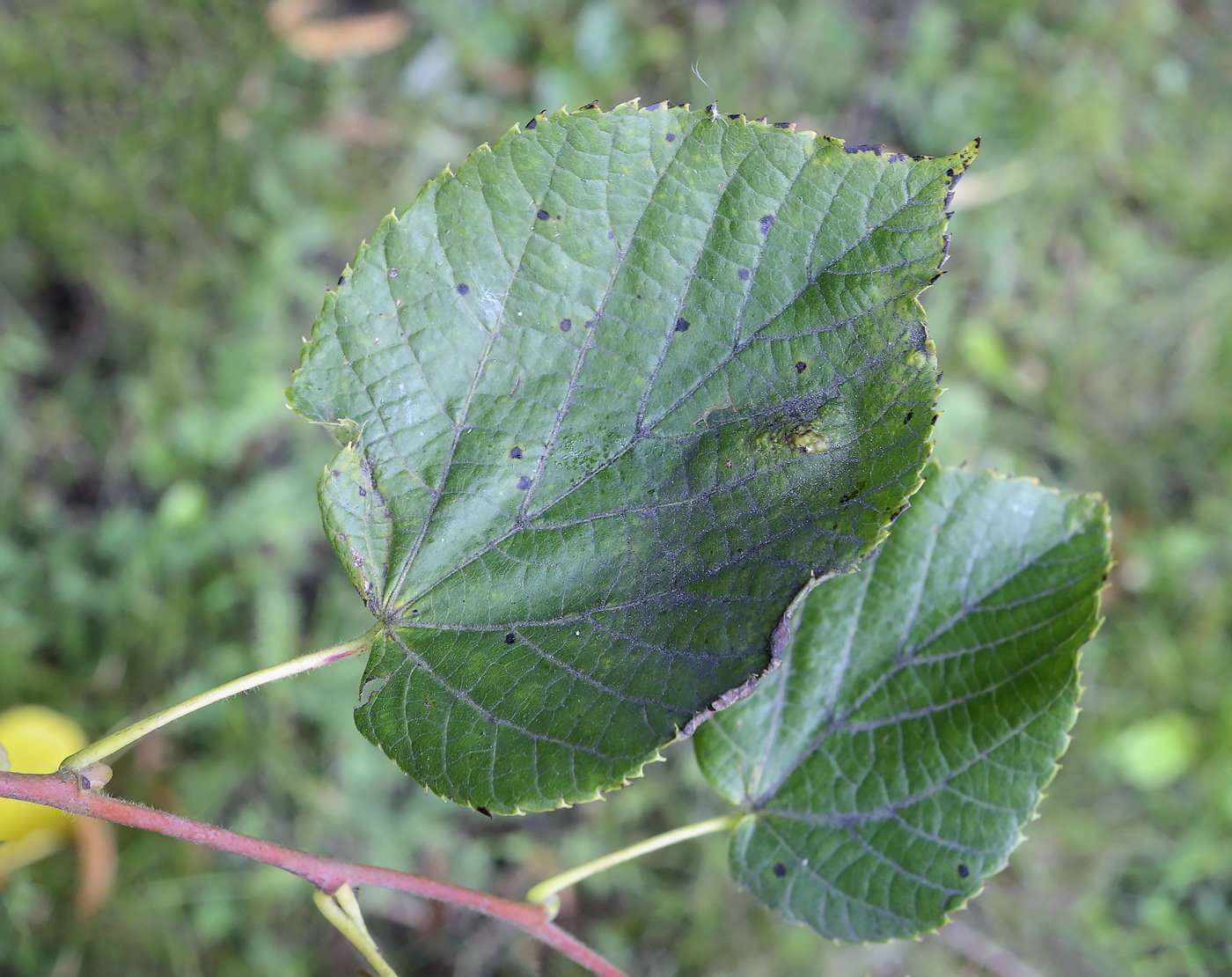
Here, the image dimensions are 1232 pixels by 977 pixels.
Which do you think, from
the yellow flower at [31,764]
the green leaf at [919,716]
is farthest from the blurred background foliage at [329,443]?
the green leaf at [919,716]

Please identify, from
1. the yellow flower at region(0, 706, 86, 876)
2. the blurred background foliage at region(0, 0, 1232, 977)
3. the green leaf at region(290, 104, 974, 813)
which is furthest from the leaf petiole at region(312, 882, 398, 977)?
the blurred background foliage at region(0, 0, 1232, 977)

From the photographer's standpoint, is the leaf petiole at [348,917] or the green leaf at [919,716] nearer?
the leaf petiole at [348,917]

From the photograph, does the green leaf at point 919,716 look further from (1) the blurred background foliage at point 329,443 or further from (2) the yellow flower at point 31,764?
(1) the blurred background foliage at point 329,443

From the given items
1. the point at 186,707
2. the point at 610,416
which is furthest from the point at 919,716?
the point at 186,707

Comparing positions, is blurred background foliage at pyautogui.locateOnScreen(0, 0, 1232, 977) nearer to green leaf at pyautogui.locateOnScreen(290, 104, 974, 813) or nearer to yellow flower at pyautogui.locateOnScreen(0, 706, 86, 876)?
yellow flower at pyautogui.locateOnScreen(0, 706, 86, 876)

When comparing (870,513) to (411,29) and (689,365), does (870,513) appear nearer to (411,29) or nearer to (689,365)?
(689,365)

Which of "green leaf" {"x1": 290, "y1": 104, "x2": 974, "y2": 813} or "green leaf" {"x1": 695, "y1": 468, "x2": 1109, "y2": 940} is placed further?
"green leaf" {"x1": 695, "y1": 468, "x2": 1109, "y2": 940}

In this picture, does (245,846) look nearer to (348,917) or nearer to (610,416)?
(348,917)
